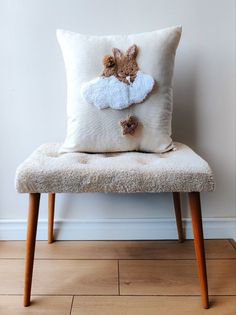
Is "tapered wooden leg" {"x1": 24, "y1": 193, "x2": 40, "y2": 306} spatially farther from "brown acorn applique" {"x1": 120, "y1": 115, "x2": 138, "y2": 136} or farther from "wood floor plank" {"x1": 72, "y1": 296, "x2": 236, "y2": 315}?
"brown acorn applique" {"x1": 120, "y1": 115, "x2": 138, "y2": 136}

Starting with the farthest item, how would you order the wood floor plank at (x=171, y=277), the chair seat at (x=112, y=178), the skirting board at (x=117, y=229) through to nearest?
1. the skirting board at (x=117, y=229)
2. the wood floor plank at (x=171, y=277)
3. the chair seat at (x=112, y=178)

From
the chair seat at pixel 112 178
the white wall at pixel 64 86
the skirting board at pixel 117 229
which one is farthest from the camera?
the skirting board at pixel 117 229

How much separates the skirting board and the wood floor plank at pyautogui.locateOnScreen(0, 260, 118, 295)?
0.51 feet

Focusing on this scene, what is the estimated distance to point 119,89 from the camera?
94 cm

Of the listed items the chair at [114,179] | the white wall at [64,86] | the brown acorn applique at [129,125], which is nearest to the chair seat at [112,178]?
the chair at [114,179]

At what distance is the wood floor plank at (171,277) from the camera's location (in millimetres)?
925

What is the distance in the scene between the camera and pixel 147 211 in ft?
4.00

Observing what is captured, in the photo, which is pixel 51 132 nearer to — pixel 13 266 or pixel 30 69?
pixel 30 69

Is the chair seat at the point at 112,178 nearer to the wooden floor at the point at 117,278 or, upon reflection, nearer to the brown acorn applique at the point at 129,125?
the brown acorn applique at the point at 129,125

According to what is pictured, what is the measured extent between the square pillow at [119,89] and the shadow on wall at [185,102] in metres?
0.18

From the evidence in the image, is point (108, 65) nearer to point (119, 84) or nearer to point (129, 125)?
point (119, 84)

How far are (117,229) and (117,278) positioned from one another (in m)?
0.26

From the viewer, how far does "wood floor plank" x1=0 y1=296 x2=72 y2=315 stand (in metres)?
0.84

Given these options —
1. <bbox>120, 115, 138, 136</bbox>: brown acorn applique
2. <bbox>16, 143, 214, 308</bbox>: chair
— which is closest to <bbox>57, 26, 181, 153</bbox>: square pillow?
<bbox>120, 115, 138, 136</bbox>: brown acorn applique
